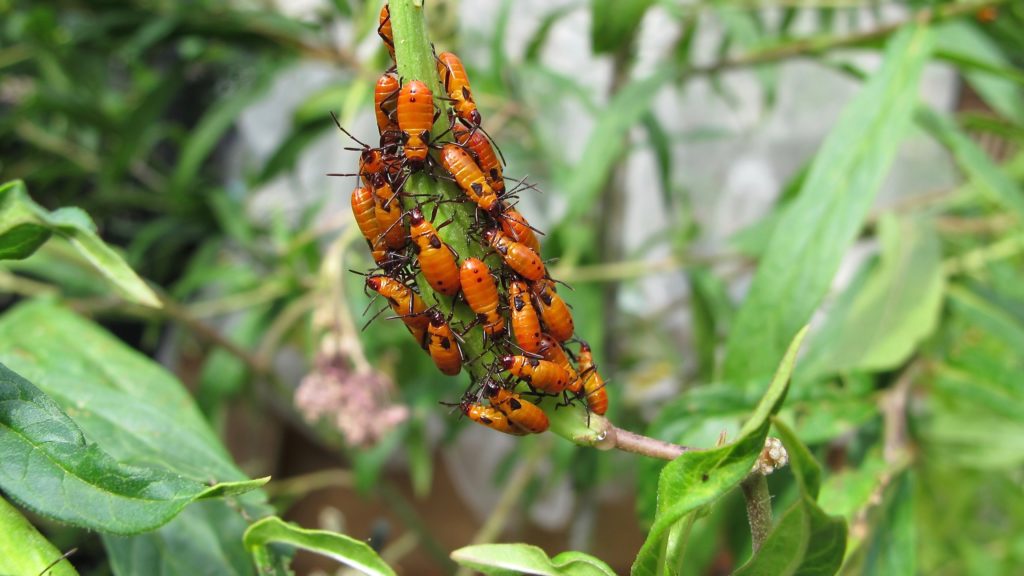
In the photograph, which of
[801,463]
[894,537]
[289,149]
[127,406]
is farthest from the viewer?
[289,149]

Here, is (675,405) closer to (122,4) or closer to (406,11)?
(406,11)

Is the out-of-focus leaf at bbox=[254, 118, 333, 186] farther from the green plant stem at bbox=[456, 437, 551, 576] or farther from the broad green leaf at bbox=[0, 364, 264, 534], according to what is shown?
the broad green leaf at bbox=[0, 364, 264, 534]

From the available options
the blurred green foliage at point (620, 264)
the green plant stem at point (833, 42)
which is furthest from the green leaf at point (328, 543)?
the green plant stem at point (833, 42)

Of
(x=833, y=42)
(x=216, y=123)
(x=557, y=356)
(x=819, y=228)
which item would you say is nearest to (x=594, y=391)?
(x=557, y=356)

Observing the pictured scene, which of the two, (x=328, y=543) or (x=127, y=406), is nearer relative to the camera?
(x=328, y=543)

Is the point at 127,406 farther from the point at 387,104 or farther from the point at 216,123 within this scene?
the point at 216,123
